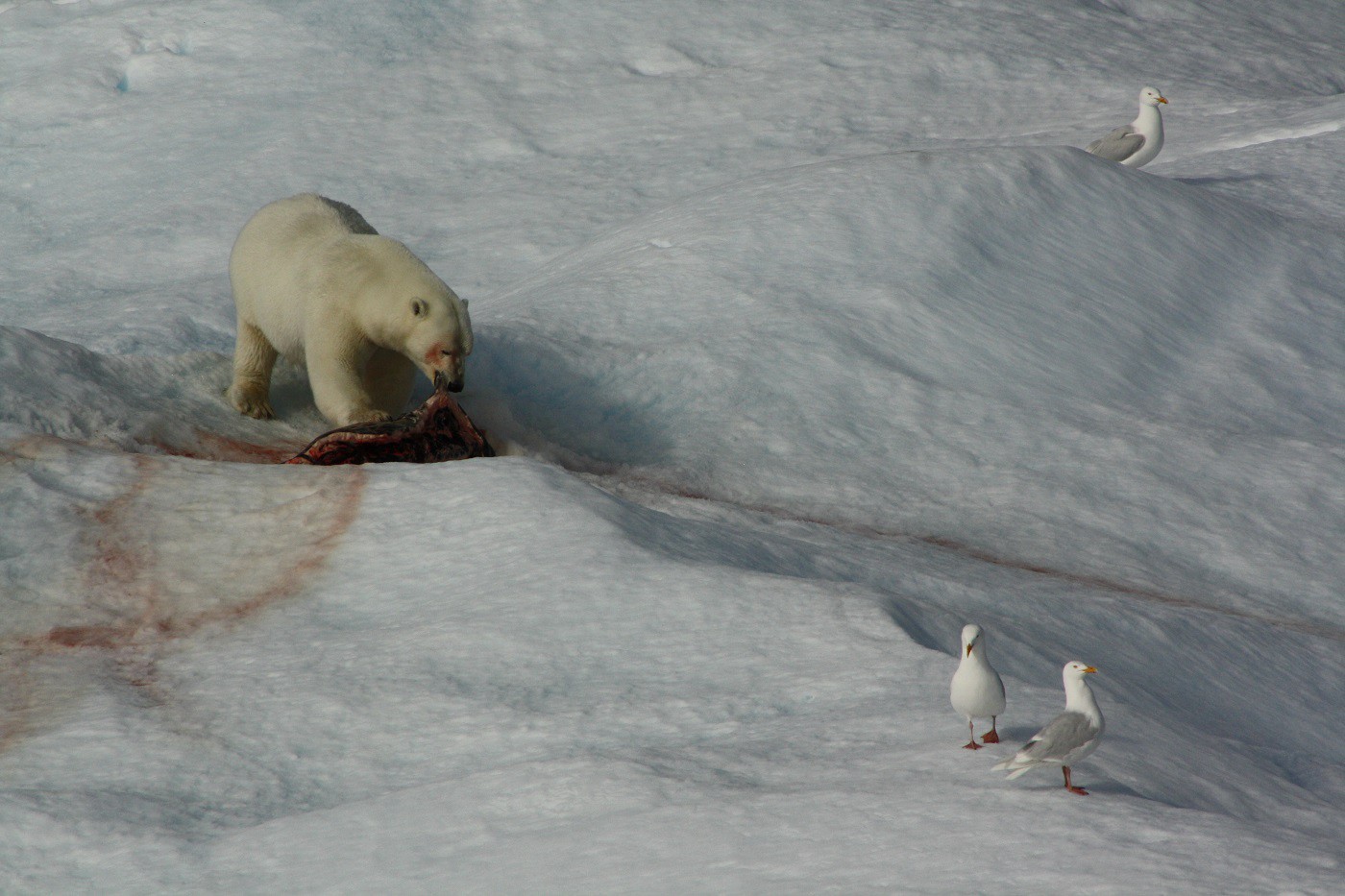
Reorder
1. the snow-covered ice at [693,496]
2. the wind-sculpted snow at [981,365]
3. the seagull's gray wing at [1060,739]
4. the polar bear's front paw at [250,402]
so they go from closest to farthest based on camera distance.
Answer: the seagull's gray wing at [1060,739] < the snow-covered ice at [693,496] < the wind-sculpted snow at [981,365] < the polar bear's front paw at [250,402]

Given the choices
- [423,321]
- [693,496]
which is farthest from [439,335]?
[693,496]

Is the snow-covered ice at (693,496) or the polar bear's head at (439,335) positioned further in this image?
the polar bear's head at (439,335)

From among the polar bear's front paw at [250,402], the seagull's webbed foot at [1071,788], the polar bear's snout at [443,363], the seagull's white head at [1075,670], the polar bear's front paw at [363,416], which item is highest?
the seagull's white head at [1075,670]

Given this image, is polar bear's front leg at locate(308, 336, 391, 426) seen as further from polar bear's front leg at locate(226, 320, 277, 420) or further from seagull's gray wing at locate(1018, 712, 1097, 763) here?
seagull's gray wing at locate(1018, 712, 1097, 763)

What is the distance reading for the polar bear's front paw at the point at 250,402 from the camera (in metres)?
4.34

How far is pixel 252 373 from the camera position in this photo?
4383 mm

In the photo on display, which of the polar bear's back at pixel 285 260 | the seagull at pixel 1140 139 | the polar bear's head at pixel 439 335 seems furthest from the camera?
the seagull at pixel 1140 139

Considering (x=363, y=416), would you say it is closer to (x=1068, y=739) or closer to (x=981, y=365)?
(x=981, y=365)

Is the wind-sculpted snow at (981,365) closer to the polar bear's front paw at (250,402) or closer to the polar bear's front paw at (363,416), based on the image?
the polar bear's front paw at (363,416)

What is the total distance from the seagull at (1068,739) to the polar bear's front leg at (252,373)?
2965 mm

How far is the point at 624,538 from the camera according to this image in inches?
118

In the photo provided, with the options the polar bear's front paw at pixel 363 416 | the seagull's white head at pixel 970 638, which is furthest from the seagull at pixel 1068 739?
the polar bear's front paw at pixel 363 416

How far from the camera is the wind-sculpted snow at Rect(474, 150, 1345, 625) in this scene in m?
4.11

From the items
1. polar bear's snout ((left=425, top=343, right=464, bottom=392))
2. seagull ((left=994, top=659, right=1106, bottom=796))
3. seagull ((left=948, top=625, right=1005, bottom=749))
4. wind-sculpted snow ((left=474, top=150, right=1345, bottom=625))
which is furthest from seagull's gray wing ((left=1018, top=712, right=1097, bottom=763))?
polar bear's snout ((left=425, top=343, right=464, bottom=392))
